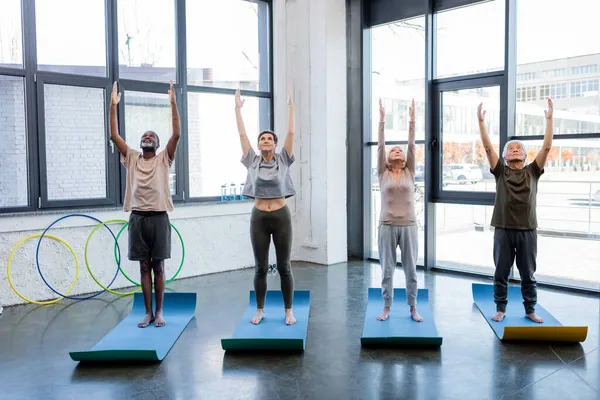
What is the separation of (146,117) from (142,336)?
112 inches

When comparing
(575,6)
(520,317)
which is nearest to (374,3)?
(575,6)

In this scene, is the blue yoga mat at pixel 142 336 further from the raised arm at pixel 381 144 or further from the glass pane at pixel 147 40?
the glass pane at pixel 147 40

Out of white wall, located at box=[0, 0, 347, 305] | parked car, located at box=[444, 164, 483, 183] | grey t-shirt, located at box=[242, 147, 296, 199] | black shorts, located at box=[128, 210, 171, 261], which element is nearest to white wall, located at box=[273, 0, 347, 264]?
white wall, located at box=[0, 0, 347, 305]

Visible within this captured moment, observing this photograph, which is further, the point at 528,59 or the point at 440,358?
the point at 528,59

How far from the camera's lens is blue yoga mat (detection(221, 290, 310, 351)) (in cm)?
398

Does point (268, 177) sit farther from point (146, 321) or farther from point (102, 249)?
point (102, 249)

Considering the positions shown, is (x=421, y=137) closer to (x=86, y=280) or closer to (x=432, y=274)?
(x=432, y=274)

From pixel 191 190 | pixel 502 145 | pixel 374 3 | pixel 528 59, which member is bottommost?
pixel 191 190

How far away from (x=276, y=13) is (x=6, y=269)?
4.35 metres

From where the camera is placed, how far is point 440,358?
382 cm

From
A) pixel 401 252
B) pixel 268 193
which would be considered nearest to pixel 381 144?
pixel 401 252

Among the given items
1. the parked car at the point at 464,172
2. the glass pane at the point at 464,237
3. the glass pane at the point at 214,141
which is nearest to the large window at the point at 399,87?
the glass pane at the point at 464,237

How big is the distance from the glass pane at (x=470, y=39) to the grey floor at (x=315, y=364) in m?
2.65

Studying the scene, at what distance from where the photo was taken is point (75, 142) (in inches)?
225
